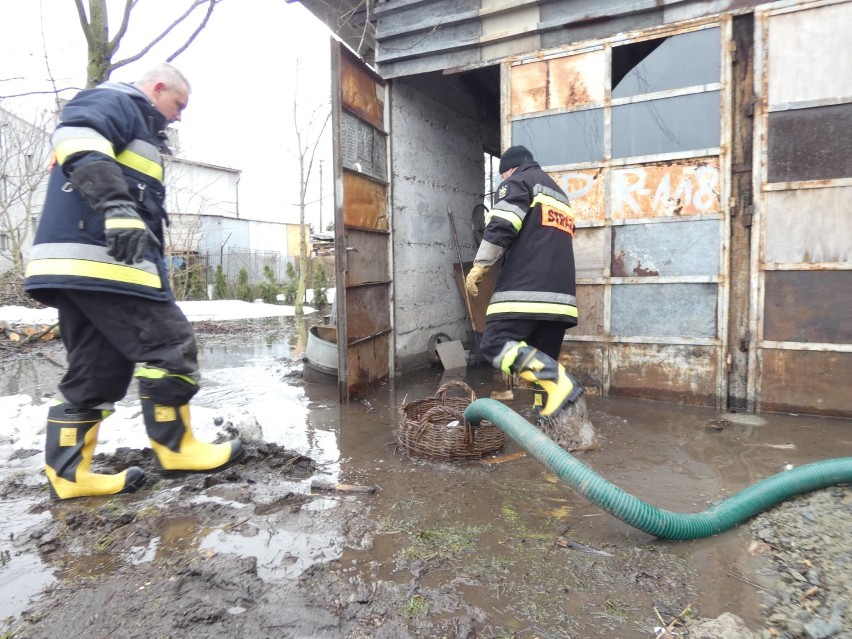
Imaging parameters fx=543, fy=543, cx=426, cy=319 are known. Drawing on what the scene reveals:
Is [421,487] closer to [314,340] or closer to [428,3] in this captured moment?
[314,340]

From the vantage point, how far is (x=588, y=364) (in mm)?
4812

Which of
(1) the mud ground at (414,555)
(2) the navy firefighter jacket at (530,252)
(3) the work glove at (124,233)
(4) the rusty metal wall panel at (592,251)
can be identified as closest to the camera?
(1) the mud ground at (414,555)

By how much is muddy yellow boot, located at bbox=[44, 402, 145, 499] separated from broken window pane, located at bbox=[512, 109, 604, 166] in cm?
398

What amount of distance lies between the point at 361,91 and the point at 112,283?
343 cm

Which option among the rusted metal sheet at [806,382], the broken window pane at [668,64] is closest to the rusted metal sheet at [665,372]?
the rusted metal sheet at [806,382]

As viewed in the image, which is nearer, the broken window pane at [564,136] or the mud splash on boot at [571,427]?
the mud splash on boot at [571,427]

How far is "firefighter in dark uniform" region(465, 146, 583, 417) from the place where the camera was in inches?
131

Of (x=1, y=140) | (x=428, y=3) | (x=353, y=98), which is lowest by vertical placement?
(x=353, y=98)

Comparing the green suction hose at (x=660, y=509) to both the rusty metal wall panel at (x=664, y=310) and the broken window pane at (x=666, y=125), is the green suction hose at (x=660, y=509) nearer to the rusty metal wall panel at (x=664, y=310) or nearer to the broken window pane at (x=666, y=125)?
the rusty metal wall panel at (x=664, y=310)

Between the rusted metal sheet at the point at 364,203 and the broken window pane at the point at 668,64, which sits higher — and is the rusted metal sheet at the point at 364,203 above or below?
below

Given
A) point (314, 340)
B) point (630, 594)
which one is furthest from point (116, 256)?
point (314, 340)

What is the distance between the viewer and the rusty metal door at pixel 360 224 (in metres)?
4.61

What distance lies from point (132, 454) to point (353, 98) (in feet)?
11.3

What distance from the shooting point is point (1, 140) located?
13531 mm
